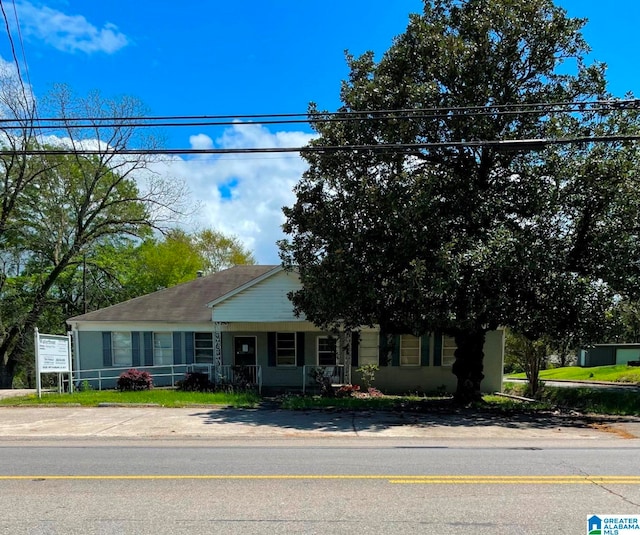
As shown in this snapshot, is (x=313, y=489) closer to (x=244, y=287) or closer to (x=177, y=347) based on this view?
(x=244, y=287)

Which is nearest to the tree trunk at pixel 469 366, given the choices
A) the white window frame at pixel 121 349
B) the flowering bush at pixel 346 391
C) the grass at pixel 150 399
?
the flowering bush at pixel 346 391

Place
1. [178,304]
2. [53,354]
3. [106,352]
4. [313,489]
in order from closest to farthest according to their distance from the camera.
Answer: [313,489], [53,354], [106,352], [178,304]

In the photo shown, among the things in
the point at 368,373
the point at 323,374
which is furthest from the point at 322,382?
the point at 368,373

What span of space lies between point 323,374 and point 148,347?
764 cm

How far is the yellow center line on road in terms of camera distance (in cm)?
606

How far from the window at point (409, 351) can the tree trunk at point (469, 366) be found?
16.7 feet

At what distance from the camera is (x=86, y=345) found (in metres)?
20.4

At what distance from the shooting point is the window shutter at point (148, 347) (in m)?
20.3

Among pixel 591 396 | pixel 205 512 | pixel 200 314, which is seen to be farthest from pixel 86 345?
pixel 591 396

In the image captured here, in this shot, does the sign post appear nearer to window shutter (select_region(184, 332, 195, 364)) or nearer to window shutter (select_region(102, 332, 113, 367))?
window shutter (select_region(102, 332, 113, 367))

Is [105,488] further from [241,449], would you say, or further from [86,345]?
[86,345]

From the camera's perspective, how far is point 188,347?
2030 centimetres

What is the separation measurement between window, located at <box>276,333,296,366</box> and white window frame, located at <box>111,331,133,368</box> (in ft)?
20.1

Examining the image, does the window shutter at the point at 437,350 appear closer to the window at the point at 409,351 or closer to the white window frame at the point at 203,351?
the window at the point at 409,351
